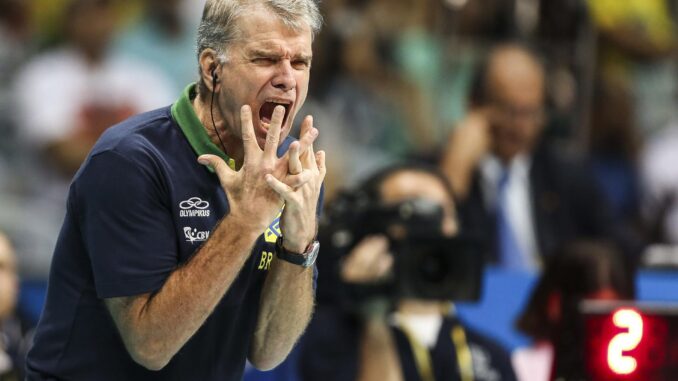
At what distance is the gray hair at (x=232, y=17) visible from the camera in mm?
2793

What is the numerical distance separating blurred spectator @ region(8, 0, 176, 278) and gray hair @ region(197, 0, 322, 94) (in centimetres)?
295

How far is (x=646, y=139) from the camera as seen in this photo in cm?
737

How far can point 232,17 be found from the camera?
2.80 metres

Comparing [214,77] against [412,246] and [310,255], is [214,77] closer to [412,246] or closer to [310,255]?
[310,255]

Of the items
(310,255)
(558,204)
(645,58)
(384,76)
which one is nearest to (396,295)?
(310,255)

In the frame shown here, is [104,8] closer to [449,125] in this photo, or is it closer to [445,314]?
[449,125]

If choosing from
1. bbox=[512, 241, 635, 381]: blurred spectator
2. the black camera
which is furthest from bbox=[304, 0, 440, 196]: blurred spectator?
the black camera

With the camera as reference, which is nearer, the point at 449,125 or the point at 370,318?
the point at 370,318

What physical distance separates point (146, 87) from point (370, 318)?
2.20m

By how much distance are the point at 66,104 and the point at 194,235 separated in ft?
10.8

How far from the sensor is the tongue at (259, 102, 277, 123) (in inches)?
110

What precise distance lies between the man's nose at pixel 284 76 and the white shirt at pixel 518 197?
11.1 ft

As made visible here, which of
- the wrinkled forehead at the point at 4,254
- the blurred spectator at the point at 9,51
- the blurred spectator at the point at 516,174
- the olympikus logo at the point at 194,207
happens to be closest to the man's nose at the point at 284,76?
the olympikus logo at the point at 194,207

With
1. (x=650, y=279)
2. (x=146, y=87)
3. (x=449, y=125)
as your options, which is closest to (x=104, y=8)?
(x=146, y=87)
